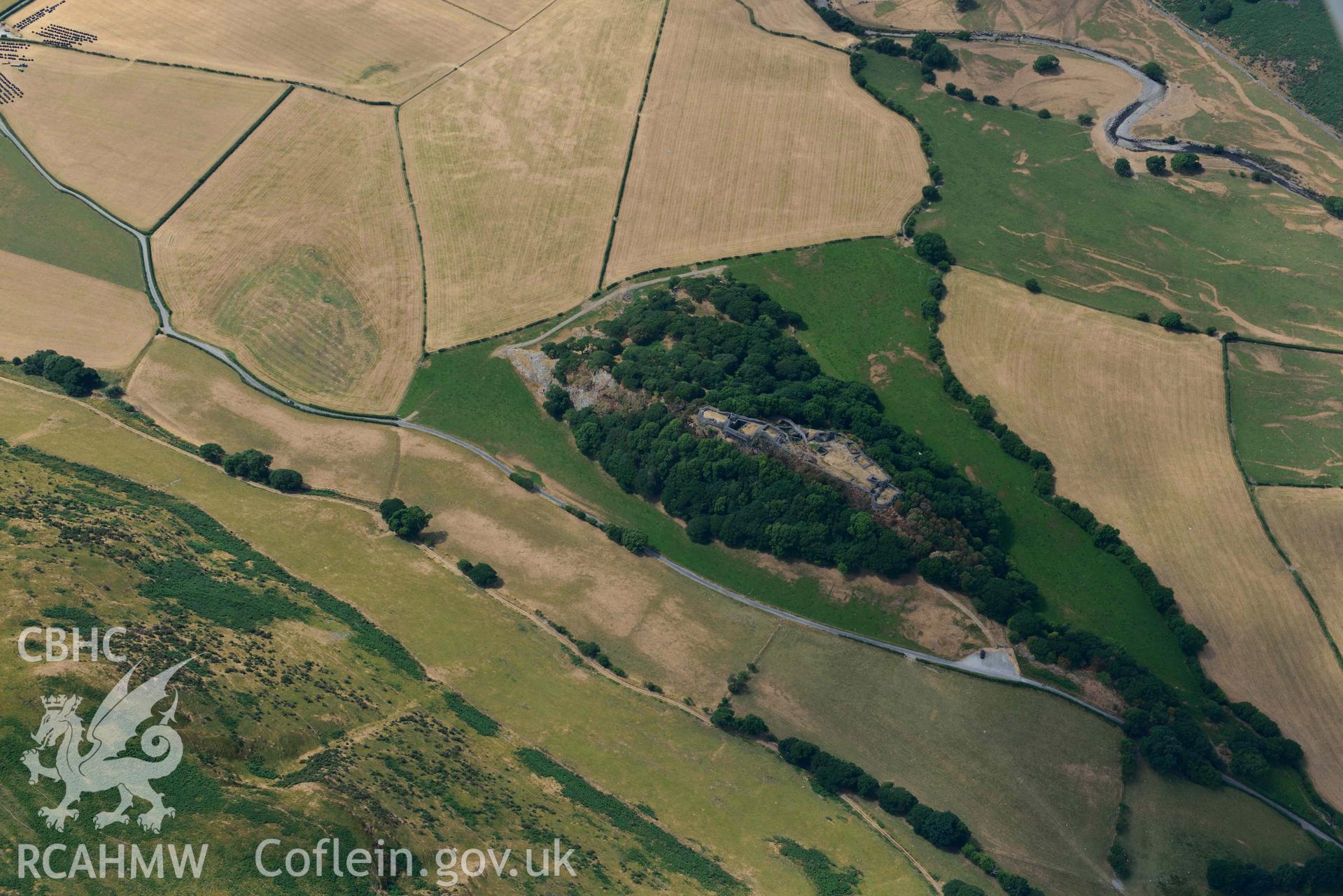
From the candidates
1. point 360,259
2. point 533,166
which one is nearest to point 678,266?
point 533,166

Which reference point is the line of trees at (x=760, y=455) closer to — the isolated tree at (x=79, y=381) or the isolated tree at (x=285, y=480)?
the isolated tree at (x=285, y=480)

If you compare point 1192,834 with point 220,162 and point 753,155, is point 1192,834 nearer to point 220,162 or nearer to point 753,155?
point 753,155

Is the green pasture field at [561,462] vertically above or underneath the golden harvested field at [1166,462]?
underneath

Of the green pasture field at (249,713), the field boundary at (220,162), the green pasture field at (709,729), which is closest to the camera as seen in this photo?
the green pasture field at (249,713)

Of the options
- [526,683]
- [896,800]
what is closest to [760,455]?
[526,683]

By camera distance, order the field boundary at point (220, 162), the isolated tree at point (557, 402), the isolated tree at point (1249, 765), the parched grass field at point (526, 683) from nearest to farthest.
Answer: the parched grass field at point (526, 683) → the isolated tree at point (1249, 765) → the isolated tree at point (557, 402) → the field boundary at point (220, 162)

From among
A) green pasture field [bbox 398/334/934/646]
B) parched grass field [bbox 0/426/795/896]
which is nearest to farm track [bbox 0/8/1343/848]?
green pasture field [bbox 398/334/934/646]

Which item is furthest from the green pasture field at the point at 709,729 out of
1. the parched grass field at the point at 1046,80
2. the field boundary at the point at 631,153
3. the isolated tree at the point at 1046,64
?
the isolated tree at the point at 1046,64

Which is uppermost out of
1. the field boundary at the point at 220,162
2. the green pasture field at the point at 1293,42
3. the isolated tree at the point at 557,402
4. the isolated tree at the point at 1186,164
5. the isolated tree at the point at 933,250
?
→ the green pasture field at the point at 1293,42
